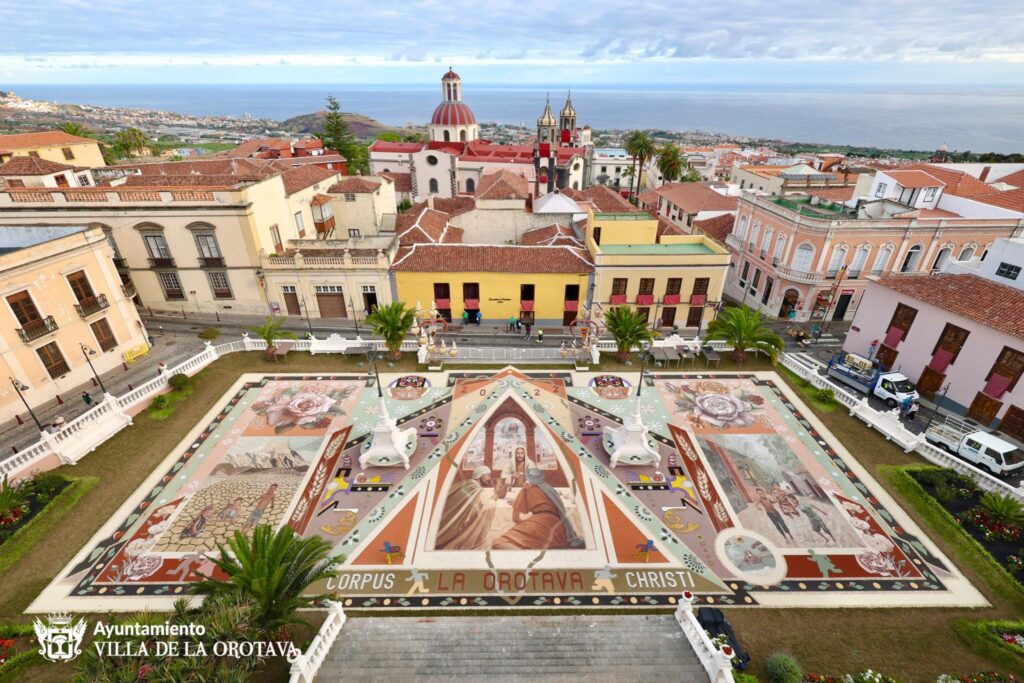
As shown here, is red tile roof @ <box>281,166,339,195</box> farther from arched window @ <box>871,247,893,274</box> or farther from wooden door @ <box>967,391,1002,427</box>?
wooden door @ <box>967,391,1002,427</box>

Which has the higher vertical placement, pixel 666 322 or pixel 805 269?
pixel 805 269

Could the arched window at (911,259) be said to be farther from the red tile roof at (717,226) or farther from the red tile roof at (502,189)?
the red tile roof at (502,189)

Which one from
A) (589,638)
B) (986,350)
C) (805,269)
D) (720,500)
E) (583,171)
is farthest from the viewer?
(583,171)

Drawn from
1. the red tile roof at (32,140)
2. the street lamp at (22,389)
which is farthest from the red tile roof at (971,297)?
the red tile roof at (32,140)

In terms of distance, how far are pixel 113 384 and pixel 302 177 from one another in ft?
79.3

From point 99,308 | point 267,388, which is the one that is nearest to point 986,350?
point 267,388

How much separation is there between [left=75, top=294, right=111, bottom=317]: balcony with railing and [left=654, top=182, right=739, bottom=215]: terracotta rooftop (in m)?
52.6

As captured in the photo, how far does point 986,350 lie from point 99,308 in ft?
172

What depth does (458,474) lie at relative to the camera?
21.7 meters

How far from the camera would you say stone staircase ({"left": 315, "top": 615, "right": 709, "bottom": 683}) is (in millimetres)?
13641

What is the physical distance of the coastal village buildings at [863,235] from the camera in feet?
115

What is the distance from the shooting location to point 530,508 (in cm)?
1981

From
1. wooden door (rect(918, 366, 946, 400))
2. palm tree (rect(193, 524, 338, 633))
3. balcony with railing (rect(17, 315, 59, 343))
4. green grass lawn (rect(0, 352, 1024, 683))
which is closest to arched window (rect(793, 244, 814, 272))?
wooden door (rect(918, 366, 946, 400))

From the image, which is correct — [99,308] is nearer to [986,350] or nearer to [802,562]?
[802,562]
